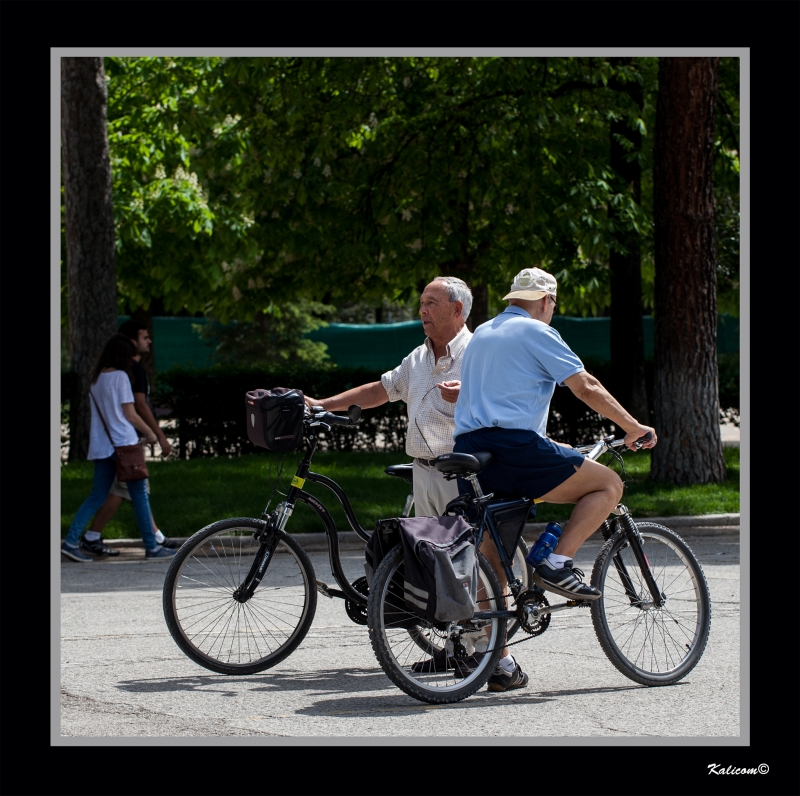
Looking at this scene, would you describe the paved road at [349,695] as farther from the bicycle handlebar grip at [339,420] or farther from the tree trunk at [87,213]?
the tree trunk at [87,213]

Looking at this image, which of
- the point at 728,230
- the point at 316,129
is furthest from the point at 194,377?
the point at 728,230

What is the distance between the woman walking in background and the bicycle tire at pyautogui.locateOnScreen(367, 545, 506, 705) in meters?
4.82

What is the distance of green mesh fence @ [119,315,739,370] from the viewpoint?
114 ft

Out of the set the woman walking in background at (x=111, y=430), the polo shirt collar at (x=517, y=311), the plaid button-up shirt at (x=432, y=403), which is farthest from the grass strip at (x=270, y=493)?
the polo shirt collar at (x=517, y=311)

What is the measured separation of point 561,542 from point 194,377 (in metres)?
11.7

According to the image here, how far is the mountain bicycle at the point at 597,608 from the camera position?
524 cm

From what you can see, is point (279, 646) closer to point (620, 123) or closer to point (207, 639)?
point (207, 639)

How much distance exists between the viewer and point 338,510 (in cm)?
1224

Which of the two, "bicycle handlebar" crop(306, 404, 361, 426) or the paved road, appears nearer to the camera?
the paved road

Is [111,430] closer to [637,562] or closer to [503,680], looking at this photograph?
[503,680]

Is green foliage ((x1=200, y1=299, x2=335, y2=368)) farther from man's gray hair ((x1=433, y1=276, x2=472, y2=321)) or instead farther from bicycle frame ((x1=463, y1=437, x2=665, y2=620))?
bicycle frame ((x1=463, y1=437, x2=665, y2=620))

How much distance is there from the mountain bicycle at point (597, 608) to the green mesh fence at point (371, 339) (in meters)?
27.8

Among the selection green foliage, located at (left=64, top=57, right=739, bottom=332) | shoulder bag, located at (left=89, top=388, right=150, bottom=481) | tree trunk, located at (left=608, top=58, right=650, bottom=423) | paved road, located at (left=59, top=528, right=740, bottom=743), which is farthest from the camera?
tree trunk, located at (left=608, top=58, right=650, bottom=423)

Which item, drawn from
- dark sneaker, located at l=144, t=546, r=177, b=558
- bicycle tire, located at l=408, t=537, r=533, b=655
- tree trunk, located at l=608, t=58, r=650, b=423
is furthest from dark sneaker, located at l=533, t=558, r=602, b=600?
tree trunk, located at l=608, t=58, r=650, b=423
